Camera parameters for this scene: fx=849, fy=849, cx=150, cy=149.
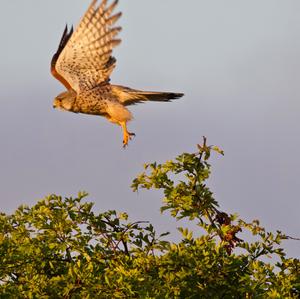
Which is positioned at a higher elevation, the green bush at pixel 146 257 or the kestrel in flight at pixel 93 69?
the kestrel in flight at pixel 93 69

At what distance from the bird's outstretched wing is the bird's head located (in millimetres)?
141

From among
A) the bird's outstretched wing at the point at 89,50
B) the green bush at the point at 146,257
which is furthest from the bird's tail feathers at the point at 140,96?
the green bush at the point at 146,257

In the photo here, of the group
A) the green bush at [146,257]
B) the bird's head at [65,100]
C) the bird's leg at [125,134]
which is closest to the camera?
the green bush at [146,257]

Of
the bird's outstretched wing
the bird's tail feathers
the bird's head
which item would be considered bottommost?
the bird's head

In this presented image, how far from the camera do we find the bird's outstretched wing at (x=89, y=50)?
549 inches

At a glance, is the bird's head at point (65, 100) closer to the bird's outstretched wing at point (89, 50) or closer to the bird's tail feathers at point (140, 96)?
the bird's outstretched wing at point (89, 50)

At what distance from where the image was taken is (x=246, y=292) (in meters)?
7.60

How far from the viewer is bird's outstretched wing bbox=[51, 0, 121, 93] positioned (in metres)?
14.0

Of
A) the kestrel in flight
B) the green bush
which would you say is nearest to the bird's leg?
the kestrel in flight

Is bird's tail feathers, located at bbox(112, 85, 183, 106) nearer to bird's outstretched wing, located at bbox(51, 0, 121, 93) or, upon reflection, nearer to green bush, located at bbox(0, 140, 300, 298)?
bird's outstretched wing, located at bbox(51, 0, 121, 93)

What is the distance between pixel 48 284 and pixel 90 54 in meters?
6.82

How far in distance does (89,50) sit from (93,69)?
0.36 meters

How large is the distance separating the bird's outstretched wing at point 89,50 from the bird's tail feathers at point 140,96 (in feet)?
1.51

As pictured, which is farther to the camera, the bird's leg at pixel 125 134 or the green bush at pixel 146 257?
the bird's leg at pixel 125 134
